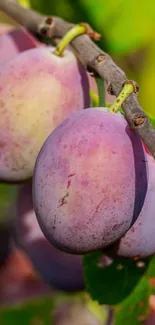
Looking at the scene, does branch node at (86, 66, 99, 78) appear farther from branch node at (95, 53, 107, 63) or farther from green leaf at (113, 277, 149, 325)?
green leaf at (113, 277, 149, 325)

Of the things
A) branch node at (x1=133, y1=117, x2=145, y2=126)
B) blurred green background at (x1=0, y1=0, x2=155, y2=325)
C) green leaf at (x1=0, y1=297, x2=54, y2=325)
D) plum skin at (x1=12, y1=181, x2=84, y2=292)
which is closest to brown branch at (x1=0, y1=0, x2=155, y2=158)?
branch node at (x1=133, y1=117, x2=145, y2=126)

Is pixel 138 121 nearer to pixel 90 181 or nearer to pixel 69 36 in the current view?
pixel 90 181

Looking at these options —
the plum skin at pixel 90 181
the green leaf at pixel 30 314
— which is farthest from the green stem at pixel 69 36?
the green leaf at pixel 30 314

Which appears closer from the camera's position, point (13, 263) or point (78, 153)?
point (78, 153)

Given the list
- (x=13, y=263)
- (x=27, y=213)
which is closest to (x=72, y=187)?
(x=27, y=213)

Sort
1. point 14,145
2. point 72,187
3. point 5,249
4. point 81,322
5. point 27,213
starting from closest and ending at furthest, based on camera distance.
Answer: point 72,187
point 14,145
point 27,213
point 81,322
point 5,249

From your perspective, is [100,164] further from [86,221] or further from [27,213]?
[27,213]

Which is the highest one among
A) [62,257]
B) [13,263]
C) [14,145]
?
[14,145]
